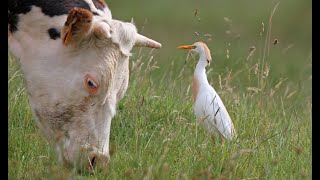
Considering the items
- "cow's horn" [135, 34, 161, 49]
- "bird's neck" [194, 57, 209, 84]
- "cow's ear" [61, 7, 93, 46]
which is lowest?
"bird's neck" [194, 57, 209, 84]

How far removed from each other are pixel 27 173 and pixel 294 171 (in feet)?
7.13

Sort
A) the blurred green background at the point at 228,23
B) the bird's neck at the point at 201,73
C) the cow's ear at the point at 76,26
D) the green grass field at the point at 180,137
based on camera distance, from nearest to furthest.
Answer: the cow's ear at the point at 76,26
the green grass field at the point at 180,137
the bird's neck at the point at 201,73
the blurred green background at the point at 228,23

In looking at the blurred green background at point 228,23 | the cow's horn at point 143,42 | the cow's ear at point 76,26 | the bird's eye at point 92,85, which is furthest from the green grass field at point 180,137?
the blurred green background at point 228,23

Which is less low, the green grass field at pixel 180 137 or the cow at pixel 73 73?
the cow at pixel 73 73

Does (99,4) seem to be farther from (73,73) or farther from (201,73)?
(201,73)

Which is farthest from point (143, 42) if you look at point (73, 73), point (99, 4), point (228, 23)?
point (228, 23)

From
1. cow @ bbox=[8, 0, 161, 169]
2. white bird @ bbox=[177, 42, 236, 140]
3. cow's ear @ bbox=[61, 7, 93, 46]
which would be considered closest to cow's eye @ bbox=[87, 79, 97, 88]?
cow @ bbox=[8, 0, 161, 169]

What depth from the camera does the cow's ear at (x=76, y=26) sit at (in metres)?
7.28

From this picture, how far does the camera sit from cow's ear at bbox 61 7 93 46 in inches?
287

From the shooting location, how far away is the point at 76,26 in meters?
7.41

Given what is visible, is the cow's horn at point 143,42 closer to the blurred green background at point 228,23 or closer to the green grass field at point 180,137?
the green grass field at point 180,137

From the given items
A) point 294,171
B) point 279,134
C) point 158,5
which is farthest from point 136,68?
point 158,5

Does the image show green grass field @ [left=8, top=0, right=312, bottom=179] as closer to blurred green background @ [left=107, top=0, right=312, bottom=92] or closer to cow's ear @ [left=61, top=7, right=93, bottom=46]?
cow's ear @ [left=61, top=7, right=93, bottom=46]

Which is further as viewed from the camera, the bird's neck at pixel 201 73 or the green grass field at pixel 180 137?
the bird's neck at pixel 201 73
